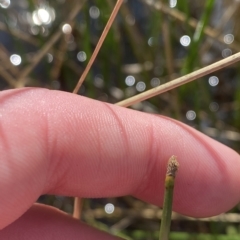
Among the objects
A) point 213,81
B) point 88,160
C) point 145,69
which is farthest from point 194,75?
point 213,81

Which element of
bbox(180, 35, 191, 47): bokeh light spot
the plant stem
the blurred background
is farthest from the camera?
bbox(180, 35, 191, 47): bokeh light spot

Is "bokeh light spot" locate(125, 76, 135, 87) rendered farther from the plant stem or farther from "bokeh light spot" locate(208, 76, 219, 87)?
the plant stem

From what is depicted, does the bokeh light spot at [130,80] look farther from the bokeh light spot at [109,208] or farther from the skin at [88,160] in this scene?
the skin at [88,160]

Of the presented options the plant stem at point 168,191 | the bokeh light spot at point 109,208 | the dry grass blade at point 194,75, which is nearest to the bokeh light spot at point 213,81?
the bokeh light spot at point 109,208

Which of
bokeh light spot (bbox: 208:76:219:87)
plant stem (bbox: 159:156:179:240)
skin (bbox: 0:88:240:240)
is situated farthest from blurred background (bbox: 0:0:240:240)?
plant stem (bbox: 159:156:179:240)

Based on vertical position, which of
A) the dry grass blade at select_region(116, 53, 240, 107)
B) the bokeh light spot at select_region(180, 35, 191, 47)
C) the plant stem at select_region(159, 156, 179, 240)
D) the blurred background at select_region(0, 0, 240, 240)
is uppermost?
the bokeh light spot at select_region(180, 35, 191, 47)

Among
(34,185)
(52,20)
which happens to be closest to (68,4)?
(52,20)

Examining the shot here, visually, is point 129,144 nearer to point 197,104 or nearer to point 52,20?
point 197,104
